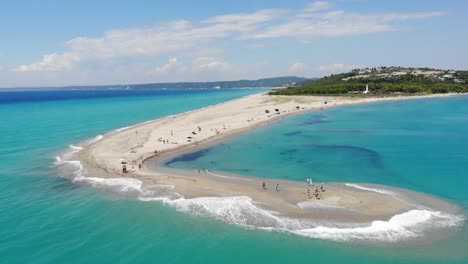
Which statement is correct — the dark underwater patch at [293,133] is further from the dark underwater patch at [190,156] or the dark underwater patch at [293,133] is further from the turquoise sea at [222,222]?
the dark underwater patch at [190,156]

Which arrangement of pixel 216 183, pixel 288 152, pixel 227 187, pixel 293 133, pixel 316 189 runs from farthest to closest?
pixel 293 133 < pixel 288 152 < pixel 216 183 < pixel 227 187 < pixel 316 189

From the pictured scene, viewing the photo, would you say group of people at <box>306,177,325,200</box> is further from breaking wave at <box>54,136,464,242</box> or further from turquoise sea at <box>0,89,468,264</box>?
breaking wave at <box>54,136,464,242</box>

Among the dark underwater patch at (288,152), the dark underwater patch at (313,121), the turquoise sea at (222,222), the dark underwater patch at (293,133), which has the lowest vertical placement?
the turquoise sea at (222,222)

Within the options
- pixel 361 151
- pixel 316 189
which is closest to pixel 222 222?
pixel 316 189

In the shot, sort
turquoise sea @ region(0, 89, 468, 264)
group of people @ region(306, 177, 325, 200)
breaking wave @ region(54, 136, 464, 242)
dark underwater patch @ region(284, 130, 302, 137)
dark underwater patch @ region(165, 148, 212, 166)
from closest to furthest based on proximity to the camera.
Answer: turquoise sea @ region(0, 89, 468, 264)
breaking wave @ region(54, 136, 464, 242)
group of people @ region(306, 177, 325, 200)
dark underwater patch @ region(165, 148, 212, 166)
dark underwater patch @ region(284, 130, 302, 137)

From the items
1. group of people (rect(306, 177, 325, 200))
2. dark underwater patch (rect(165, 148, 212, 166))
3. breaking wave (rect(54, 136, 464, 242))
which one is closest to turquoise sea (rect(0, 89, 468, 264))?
dark underwater patch (rect(165, 148, 212, 166))

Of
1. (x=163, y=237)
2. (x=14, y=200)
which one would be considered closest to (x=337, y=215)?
(x=163, y=237)

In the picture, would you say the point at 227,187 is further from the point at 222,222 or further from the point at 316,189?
the point at 316,189

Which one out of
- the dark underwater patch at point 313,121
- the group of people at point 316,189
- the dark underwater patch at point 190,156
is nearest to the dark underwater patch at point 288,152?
the dark underwater patch at point 190,156

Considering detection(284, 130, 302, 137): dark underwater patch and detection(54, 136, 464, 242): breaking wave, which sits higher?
detection(284, 130, 302, 137): dark underwater patch
